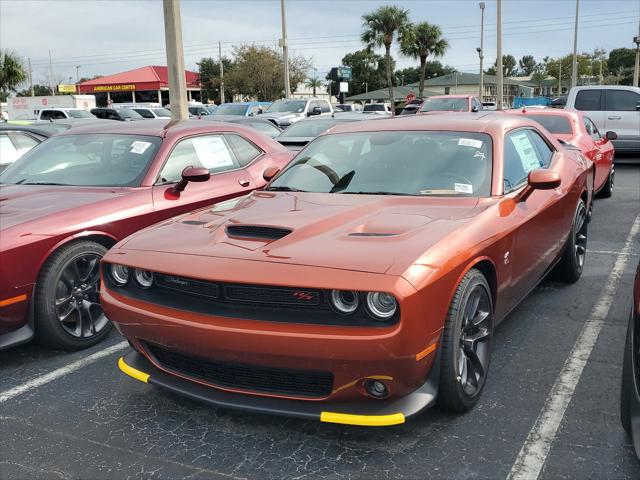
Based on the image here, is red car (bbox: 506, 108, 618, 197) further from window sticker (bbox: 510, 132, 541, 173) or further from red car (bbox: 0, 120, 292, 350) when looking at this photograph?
red car (bbox: 0, 120, 292, 350)

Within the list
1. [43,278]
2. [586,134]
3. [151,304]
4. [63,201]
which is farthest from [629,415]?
[586,134]

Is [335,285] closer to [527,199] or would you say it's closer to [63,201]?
[527,199]

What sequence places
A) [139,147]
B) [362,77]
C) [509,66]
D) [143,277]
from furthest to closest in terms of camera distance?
[509,66]
[362,77]
[139,147]
[143,277]

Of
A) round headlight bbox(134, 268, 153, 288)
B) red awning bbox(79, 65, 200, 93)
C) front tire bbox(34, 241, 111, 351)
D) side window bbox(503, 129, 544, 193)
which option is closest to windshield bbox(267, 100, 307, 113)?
side window bbox(503, 129, 544, 193)

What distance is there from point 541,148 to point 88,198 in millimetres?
3382

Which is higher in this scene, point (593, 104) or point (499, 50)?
point (499, 50)

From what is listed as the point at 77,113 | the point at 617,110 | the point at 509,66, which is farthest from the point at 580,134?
the point at 509,66

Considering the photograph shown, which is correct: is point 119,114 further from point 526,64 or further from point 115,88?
point 526,64

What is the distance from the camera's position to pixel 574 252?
5277 millimetres

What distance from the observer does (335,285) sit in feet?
8.46

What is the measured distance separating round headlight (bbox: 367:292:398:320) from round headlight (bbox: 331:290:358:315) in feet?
0.20

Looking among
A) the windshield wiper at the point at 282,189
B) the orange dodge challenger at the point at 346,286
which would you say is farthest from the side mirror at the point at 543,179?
the windshield wiper at the point at 282,189

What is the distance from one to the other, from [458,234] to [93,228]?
8.21ft

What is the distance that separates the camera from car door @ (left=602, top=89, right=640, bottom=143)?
46.0 ft
